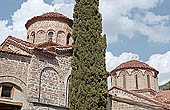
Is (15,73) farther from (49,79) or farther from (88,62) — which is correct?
(88,62)

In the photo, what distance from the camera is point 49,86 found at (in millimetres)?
11797

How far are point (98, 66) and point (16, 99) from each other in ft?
12.9

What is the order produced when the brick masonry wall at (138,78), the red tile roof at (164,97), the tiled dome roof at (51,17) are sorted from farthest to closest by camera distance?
the brick masonry wall at (138,78)
the red tile roof at (164,97)
the tiled dome roof at (51,17)

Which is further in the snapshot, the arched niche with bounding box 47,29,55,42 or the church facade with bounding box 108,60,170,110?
the church facade with bounding box 108,60,170,110

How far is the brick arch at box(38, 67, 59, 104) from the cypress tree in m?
1.08

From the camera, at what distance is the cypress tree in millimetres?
10602

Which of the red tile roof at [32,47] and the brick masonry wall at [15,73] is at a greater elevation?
the red tile roof at [32,47]

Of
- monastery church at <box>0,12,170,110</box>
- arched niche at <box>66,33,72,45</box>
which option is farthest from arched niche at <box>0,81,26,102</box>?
arched niche at <box>66,33,72,45</box>

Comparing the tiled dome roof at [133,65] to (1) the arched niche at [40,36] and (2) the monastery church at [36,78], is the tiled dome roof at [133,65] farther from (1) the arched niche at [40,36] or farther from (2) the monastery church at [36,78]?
(1) the arched niche at [40,36]

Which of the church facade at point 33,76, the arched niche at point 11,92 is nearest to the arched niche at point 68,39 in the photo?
the church facade at point 33,76

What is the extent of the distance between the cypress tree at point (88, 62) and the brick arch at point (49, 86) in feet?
3.53

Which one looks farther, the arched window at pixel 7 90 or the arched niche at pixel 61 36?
the arched niche at pixel 61 36

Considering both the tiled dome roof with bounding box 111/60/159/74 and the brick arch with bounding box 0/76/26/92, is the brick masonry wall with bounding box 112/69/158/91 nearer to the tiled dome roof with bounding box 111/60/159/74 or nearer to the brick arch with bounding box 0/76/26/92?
the tiled dome roof with bounding box 111/60/159/74

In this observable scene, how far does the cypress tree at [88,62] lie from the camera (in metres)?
10.6
